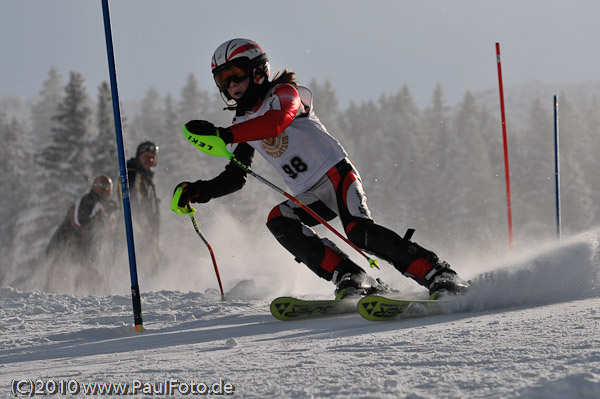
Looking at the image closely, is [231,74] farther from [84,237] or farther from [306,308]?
[84,237]

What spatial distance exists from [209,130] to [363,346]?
6.02 ft

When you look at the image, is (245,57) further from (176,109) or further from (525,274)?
(176,109)

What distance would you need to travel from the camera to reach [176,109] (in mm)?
43969

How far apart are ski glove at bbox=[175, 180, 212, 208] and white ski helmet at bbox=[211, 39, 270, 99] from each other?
69 cm

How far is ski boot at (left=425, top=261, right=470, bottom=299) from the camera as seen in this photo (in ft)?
12.2

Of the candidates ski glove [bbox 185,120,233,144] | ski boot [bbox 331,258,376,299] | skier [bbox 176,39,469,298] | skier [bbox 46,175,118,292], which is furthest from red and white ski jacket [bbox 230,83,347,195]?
skier [bbox 46,175,118,292]

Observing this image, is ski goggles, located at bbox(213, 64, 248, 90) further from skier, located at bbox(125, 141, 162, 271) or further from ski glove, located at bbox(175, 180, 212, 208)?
skier, located at bbox(125, 141, 162, 271)

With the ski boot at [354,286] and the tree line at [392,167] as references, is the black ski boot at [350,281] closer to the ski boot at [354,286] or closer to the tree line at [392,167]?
the ski boot at [354,286]

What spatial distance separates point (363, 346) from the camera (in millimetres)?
2420

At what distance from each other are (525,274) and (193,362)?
2307mm

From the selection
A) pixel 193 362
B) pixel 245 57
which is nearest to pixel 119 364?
pixel 193 362

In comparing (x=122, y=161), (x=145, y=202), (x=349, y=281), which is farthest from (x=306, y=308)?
(x=145, y=202)

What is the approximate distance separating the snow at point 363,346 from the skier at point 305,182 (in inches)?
16.7

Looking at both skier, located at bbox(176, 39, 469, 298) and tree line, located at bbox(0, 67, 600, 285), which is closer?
skier, located at bbox(176, 39, 469, 298)
